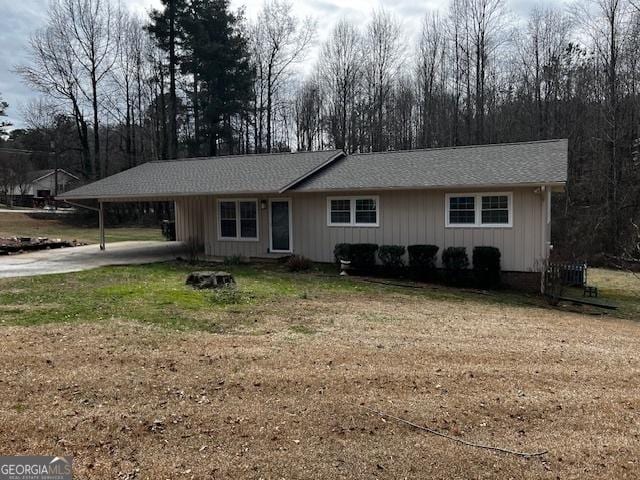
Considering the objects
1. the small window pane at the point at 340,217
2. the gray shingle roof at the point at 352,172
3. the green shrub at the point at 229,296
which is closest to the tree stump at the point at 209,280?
the green shrub at the point at 229,296

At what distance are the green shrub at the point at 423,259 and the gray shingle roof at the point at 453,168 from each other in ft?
5.53

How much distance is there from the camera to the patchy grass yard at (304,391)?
3256 mm

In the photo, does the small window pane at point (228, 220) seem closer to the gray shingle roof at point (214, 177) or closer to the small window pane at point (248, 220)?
the small window pane at point (248, 220)

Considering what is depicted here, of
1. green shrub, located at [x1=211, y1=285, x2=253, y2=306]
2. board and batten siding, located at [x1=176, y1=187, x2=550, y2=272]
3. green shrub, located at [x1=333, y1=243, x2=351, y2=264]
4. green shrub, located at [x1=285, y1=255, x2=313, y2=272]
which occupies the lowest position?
green shrub, located at [x1=211, y1=285, x2=253, y2=306]

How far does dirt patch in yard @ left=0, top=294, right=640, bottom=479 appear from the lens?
3229 millimetres

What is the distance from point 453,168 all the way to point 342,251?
394cm

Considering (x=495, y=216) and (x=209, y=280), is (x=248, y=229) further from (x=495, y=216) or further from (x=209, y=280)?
(x=495, y=216)

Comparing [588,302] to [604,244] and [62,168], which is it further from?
[62,168]

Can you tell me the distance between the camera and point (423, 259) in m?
12.8

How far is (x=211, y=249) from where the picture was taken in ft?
54.2

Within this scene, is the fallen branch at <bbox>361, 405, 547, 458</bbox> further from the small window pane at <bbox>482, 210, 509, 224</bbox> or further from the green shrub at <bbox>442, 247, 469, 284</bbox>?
the small window pane at <bbox>482, 210, 509, 224</bbox>

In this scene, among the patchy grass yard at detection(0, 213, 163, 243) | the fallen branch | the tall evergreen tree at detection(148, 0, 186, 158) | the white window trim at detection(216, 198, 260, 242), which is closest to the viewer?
the fallen branch

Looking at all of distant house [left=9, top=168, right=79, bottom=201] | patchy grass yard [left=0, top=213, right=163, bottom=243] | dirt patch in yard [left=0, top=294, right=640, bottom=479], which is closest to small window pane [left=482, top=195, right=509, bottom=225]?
dirt patch in yard [left=0, top=294, right=640, bottom=479]

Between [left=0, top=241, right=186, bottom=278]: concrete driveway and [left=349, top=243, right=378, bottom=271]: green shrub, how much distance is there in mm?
6248
